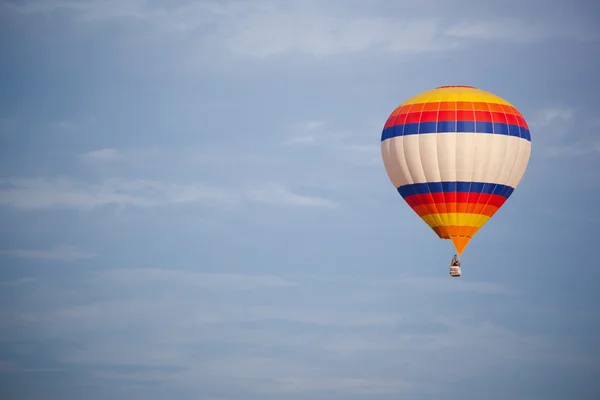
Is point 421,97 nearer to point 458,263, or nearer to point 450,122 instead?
point 450,122

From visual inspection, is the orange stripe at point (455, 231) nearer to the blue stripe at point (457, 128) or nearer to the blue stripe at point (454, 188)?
the blue stripe at point (454, 188)

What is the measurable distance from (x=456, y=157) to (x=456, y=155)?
0.35 ft

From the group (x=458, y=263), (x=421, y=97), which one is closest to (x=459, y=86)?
(x=421, y=97)

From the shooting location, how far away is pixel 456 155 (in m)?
80.9

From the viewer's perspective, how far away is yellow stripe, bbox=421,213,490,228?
8181 cm

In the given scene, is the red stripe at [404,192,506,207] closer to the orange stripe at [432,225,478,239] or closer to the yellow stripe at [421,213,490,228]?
the yellow stripe at [421,213,490,228]

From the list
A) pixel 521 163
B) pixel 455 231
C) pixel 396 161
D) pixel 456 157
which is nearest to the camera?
pixel 456 157

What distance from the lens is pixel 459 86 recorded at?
82.8 meters

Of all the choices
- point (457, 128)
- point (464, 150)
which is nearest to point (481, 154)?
point (464, 150)

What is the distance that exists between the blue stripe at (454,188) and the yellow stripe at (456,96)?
3767 millimetres

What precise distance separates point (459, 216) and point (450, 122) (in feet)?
14.1

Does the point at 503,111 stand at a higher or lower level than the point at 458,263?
higher

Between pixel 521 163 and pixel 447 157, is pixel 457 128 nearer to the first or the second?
pixel 447 157

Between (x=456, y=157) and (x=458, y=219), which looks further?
(x=458, y=219)
